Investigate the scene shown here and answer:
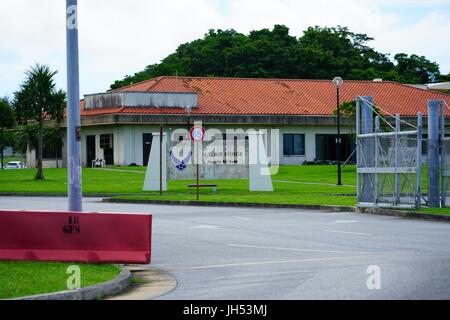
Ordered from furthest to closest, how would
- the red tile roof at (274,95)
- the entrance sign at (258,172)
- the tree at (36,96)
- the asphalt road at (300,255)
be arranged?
the red tile roof at (274,95)
the tree at (36,96)
the entrance sign at (258,172)
the asphalt road at (300,255)

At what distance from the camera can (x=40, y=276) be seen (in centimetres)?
1276

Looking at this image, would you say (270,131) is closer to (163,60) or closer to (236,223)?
(163,60)

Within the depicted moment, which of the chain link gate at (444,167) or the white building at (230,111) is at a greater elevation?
the white building at (230,111)

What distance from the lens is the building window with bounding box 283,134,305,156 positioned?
245 ft

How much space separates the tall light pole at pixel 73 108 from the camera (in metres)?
15.8

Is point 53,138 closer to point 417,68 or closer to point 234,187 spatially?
point 234,187

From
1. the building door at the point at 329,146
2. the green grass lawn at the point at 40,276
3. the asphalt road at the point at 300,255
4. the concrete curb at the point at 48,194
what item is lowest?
the asphalt road at the point at 300,255

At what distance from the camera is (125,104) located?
231ft

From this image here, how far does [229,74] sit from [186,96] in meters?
24.5

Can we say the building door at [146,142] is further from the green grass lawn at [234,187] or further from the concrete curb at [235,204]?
the concrete curb at [235,204]

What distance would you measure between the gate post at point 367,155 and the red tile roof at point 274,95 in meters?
41.2

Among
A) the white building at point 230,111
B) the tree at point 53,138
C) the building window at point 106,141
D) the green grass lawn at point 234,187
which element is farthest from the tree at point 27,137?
the green grass lawn at point 234,187

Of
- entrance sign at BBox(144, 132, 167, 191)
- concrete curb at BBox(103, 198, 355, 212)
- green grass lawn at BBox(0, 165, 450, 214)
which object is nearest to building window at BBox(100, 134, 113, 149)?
green grass lawn at BBox(0, 165, 450, 214)
